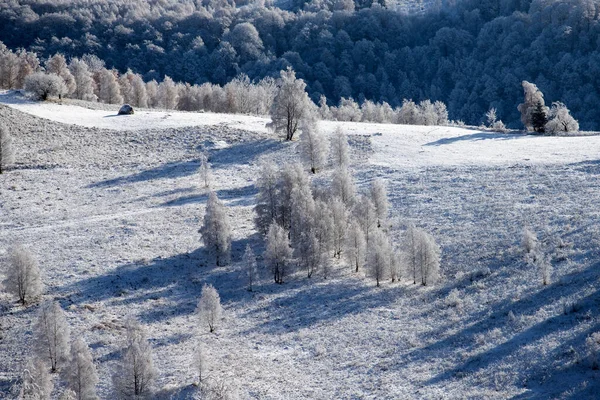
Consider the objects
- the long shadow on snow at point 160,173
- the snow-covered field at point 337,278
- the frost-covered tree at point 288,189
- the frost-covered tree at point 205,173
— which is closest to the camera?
the snow-covered field at point 337,278

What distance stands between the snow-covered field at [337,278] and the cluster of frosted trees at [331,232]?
1.31 metres

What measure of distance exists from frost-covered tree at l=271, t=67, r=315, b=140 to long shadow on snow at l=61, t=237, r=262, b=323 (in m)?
29.9

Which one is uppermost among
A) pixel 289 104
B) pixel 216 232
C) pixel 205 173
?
pixel 289 104

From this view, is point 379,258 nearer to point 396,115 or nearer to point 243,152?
point 243,152

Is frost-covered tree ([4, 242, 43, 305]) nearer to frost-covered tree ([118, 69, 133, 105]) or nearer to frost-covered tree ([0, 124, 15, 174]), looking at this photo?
frost-covered tree ([0, 124, 15, 174])

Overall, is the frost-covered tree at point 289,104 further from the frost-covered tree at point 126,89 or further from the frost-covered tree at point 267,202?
the frost-covered tree at point 126,89

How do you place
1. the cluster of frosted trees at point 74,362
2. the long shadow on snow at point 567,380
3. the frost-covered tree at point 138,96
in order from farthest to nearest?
the frost-covered tree at point 138,96 < the cluster of frosted trees at point 74,362 < the long shadow on snow at point 567,380

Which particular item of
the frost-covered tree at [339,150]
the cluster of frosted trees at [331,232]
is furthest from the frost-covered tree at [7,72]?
the cluster of frosted trees at [331,232]

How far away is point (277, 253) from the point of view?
4503cm

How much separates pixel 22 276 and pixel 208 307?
12096 millimetres

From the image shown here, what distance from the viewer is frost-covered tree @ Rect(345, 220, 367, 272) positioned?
46250 millimetres

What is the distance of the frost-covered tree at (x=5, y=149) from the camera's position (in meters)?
→ 65.8

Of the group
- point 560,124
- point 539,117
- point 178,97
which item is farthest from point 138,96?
point 560,124

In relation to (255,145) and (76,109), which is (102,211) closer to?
(255,145)
